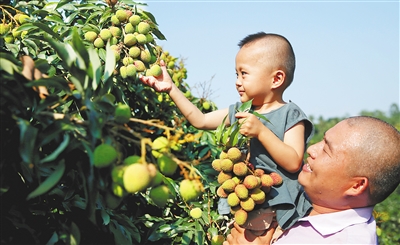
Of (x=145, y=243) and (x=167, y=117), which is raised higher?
(x=167, y=117)

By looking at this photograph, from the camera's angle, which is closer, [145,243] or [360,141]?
[360,141]

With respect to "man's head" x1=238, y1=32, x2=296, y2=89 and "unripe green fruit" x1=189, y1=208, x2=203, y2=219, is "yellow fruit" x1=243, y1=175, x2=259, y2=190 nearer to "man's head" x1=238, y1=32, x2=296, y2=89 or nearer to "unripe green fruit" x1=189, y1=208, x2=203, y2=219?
"unripe green fruit" x1=189, y1=208, x2=203, y2=219

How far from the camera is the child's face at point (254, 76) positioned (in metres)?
2.09

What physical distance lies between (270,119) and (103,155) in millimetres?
1192

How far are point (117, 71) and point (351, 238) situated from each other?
1.34 metres

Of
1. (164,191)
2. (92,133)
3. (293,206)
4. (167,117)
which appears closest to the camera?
(92,133)

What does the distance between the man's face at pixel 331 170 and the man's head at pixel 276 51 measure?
43cm

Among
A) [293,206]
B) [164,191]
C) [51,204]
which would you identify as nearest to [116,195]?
[164,191]

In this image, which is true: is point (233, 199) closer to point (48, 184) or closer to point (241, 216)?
point (241, 216)

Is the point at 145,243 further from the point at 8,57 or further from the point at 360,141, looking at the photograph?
the point at 8,57

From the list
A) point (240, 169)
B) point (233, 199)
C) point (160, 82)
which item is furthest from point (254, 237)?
point (160, 82)

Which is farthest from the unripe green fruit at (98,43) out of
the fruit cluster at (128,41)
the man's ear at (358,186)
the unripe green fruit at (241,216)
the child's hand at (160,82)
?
the man's ear at (358,186)

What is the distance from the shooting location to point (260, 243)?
6.50 feet

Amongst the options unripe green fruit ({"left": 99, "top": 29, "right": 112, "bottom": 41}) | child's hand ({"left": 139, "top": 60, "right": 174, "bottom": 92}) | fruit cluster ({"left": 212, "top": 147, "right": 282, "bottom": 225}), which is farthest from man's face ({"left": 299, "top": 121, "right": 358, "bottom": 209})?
unripe green fruit ({"left": 99, "top": 29, "right": 112, "bottom": 41})
